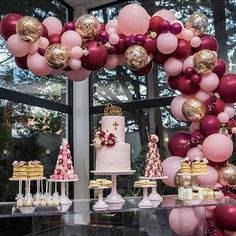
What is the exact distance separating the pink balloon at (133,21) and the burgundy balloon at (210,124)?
805mm

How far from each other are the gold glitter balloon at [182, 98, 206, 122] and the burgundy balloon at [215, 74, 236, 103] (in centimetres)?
20

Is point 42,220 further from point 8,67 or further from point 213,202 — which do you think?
point 8,67

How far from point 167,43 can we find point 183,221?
4.20 ft

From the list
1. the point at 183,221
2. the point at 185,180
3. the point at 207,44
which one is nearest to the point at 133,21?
the point at 207,44

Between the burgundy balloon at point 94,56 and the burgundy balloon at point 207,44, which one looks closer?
the burgundy balloon at point 94,56

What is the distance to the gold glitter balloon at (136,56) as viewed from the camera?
9.13 feet

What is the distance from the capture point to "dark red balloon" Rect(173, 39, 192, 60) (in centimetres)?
289

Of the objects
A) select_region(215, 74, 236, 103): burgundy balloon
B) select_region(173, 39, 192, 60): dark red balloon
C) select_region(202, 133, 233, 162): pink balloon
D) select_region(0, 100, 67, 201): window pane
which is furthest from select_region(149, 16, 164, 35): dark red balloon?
select_region(0, 100, 67, 201): window pane

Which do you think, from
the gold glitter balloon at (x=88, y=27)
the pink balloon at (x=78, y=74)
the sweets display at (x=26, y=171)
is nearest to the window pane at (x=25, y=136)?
the pink balloon at (x=78, y=74)

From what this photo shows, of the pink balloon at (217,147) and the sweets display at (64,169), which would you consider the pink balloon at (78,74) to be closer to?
the sweets display at (64,169)

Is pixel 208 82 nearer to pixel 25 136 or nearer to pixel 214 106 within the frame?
pixel 214 106

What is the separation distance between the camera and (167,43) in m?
2.81

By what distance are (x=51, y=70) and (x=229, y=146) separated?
1433 millimetres

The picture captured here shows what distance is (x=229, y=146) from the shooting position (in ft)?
9.25
